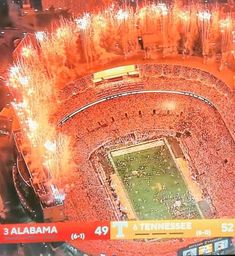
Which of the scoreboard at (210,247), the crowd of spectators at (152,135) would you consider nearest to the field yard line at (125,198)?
the crowd of spectators at (152,135)

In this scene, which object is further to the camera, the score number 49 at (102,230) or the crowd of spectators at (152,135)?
the crowd of spectators at (152,135)

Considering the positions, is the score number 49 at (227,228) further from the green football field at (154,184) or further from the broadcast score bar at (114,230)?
the green football field at (154,184)

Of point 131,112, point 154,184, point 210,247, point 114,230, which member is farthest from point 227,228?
point 131,112

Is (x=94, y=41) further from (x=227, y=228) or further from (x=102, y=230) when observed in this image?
(x=227, y=228)

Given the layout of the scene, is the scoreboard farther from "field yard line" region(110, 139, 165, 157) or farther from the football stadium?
"field yard line" region(110, 139, 165, 157)

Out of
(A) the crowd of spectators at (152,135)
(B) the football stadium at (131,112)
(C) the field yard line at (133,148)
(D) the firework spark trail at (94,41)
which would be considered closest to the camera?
(A) the crowd of spectators at (152,135)

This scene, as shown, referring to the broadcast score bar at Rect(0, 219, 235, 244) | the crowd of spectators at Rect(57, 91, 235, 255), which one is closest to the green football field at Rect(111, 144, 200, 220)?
the crowd of spectators at Rect(57, 91, 235, 255)
